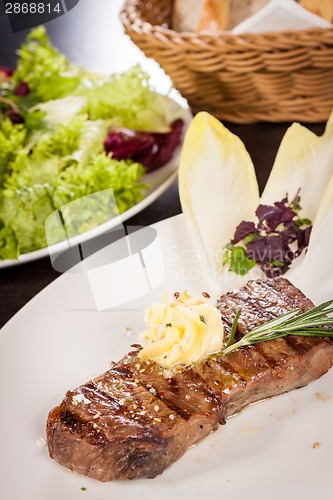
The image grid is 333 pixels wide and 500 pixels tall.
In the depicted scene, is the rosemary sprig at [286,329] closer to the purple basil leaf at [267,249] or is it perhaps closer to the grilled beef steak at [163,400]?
the grilled beef steak at [163,400]

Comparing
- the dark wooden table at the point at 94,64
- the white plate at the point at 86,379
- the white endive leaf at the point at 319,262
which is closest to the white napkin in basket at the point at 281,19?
the dark wooden table at the point at 94,64

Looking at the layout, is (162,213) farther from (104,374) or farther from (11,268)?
(104,374)

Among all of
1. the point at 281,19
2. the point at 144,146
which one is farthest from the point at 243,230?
the point at 281,19

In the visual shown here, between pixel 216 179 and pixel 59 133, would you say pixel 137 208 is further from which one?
pixel 59 133

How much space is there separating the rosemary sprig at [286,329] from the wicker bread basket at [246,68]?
1865 mm

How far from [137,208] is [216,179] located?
41cm

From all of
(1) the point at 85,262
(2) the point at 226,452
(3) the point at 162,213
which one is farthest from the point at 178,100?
(2) the point at 226,452

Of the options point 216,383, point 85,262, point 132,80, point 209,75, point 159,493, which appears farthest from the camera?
point 132,80

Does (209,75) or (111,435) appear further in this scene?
(209,75)

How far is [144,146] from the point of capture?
4.02 meters

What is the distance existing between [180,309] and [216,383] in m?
0.28

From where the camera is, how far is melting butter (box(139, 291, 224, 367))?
7.62 feet

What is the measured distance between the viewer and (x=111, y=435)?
2.08 meters

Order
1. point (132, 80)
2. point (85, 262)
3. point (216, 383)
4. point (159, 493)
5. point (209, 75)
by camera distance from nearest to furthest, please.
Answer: point (159, 493), point (216, 383), point (85, 262), point (209, 75), point (132, 80)
